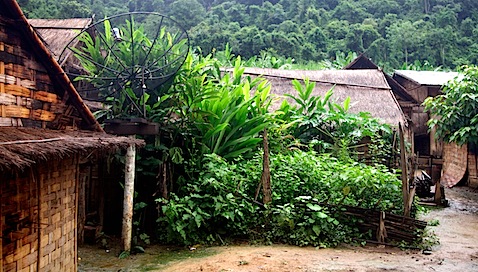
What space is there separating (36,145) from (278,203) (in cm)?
481

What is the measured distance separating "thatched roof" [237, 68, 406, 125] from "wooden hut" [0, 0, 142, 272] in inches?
315

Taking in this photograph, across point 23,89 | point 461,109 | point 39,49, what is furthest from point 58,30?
point 461,109

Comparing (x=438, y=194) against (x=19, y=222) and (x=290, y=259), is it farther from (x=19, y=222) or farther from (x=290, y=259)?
(x=19, y=222)

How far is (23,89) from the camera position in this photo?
4109 millimetres

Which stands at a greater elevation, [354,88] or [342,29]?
[342,29]

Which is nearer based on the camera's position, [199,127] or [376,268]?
[376,268]

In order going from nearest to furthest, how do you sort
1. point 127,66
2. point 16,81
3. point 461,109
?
point 16,81 → point 127,66 → point 461,109

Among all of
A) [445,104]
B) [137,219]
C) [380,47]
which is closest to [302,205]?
[137,219]

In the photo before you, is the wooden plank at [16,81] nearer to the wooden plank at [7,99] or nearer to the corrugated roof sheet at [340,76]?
the wooden plank at [7,99]

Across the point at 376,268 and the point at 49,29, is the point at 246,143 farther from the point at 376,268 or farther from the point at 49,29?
the point at 49,29

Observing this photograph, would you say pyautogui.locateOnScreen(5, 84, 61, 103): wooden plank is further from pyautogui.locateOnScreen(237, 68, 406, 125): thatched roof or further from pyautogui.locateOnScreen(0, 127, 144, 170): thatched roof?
pyautogui.locateOnScreen(237, 68, 406, 125): thatched roof

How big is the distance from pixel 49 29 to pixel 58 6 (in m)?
10.7

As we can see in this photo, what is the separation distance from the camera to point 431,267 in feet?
19.1

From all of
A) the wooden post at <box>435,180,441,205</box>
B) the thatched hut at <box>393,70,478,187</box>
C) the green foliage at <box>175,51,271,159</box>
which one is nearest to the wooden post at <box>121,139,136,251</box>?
the green foliage at <box>175,51,271,159</box>
